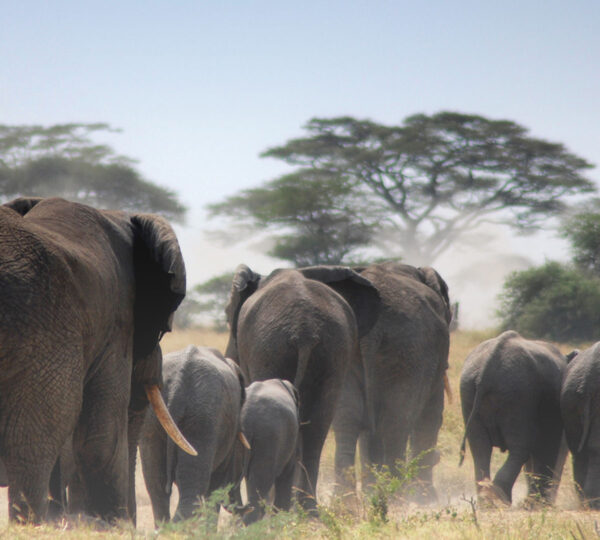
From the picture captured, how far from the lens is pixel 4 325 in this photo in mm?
2533

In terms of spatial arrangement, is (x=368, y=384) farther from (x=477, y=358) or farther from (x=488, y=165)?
(x=488, y=165)

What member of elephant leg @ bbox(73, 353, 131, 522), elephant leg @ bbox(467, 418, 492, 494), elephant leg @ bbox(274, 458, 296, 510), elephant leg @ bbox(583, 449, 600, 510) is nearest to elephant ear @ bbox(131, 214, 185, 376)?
elephant leg @ bbox(73, 353, 131, 522)

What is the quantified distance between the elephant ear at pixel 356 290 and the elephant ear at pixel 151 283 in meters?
3.33

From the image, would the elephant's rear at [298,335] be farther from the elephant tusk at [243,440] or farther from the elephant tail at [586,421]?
the elephant tail at [586,421]

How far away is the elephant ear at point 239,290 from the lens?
666cm

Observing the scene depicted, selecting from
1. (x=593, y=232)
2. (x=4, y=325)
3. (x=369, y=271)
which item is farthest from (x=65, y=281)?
(x=593, y=232)

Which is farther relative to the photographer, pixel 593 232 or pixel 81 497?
pixel 593 232

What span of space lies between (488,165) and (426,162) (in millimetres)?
1826

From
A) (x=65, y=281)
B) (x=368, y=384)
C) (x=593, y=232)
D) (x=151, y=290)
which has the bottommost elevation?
(x=593, y=232)

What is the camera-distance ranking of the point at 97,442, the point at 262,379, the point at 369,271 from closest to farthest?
the point at 97,442 < the point at 262,379 < the point at 369,271

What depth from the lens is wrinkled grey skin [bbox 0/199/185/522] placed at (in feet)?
8.59

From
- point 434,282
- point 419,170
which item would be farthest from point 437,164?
point 434,282

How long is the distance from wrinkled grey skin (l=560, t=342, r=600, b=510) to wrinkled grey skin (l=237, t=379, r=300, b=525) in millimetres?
2189

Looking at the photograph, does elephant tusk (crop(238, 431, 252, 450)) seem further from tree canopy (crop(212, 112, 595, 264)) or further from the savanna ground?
tree canopy (crop(212, 112, 595, 264))
